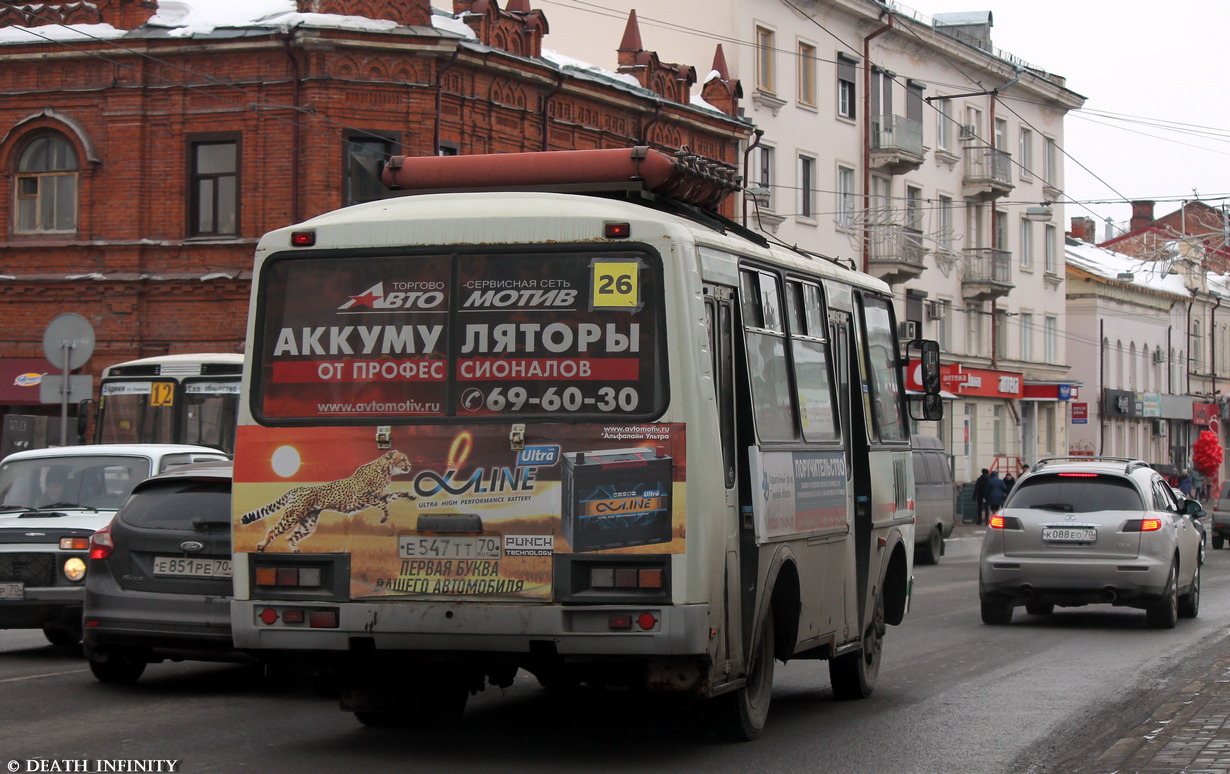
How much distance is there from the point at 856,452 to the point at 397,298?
3.79 meters

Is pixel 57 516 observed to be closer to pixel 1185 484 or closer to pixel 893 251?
pixel 893 251

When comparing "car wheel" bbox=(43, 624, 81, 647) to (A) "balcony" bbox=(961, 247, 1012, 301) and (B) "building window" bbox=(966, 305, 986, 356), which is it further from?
(B) "building window" bbox=(966, 305, 986, 356)

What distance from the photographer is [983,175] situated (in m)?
54.8

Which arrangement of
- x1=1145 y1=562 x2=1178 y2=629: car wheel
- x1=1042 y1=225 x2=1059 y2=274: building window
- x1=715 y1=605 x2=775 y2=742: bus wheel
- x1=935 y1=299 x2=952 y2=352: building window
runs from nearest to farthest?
x1=715 y1=605 x2=775 y2=742: bus wheel
x1=1145 y1=562 x2=1178 y2=629: car wheel
x1=935 y1=299 x2=952 y2=352: building window
x1=1042 y1=225 x2=1059 y2=274: building window

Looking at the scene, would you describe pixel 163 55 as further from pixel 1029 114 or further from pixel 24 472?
pixel 1029 114

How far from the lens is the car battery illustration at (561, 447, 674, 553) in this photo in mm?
8156

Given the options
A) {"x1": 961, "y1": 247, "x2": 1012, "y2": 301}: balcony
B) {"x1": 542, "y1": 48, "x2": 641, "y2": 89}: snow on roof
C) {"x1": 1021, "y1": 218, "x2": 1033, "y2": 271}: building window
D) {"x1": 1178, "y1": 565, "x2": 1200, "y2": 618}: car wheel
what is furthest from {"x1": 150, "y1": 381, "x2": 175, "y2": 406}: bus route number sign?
{"x1": 1021, "y1": 218, "x2": 1033, "y2": 271}: building window

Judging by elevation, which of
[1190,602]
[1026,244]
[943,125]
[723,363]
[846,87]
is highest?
[943,125]

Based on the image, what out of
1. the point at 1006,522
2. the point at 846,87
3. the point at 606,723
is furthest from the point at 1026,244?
the point at 606,723

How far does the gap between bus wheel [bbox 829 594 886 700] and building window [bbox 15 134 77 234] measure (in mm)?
24061

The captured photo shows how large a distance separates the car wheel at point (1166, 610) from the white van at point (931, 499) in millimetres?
12089

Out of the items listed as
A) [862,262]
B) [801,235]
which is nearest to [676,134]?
[801,235]

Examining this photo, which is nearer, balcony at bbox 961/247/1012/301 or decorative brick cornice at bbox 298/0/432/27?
decorative brick cornice at bbox 298/0/432/27

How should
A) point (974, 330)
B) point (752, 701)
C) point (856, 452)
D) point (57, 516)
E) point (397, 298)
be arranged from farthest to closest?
point (974, 330), point (57, 516), point (856, 452), point (752, 701), point (397, 298)
